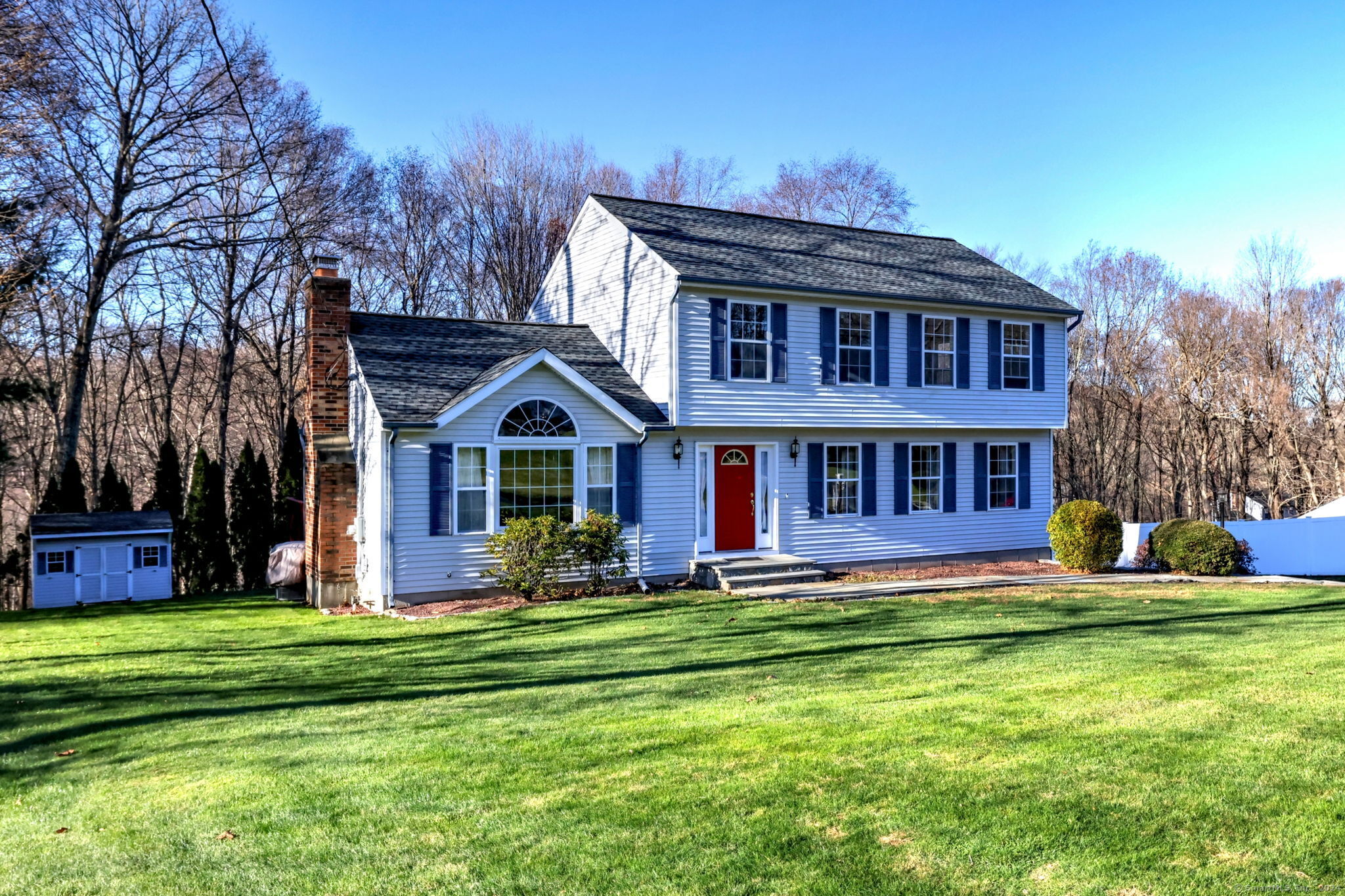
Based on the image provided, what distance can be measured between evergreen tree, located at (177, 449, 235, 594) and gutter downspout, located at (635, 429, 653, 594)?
12.4m

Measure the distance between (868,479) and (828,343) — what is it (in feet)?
9.38

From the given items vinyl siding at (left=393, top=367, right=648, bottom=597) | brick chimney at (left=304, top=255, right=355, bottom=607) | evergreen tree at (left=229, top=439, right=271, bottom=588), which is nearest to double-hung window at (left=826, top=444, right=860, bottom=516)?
vinyl siding at (left=393, top=367, right=648, bottom=597)

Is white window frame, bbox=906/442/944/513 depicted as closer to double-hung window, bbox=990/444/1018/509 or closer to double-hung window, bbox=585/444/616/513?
double-hung window, bbox=990/444/1018/509

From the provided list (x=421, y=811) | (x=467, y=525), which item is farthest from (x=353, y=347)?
(x=421, y=811)

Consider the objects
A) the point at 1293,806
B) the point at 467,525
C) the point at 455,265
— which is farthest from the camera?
the point at 455,265

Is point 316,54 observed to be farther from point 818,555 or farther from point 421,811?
point 818,555

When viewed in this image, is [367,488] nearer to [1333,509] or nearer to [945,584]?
[945,584]

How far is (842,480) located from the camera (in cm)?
1845

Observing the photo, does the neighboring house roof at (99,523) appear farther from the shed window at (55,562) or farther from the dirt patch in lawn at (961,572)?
the dirt patch in lawn at (961,572)

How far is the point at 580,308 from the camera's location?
20094mm

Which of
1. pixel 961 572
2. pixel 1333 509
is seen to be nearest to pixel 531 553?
pixel 961 572

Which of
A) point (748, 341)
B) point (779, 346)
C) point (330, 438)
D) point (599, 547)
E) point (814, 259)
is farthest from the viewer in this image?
point (814, 259)

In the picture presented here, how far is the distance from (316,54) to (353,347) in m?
6.28

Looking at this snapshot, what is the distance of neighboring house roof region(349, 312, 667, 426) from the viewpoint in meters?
14.8
